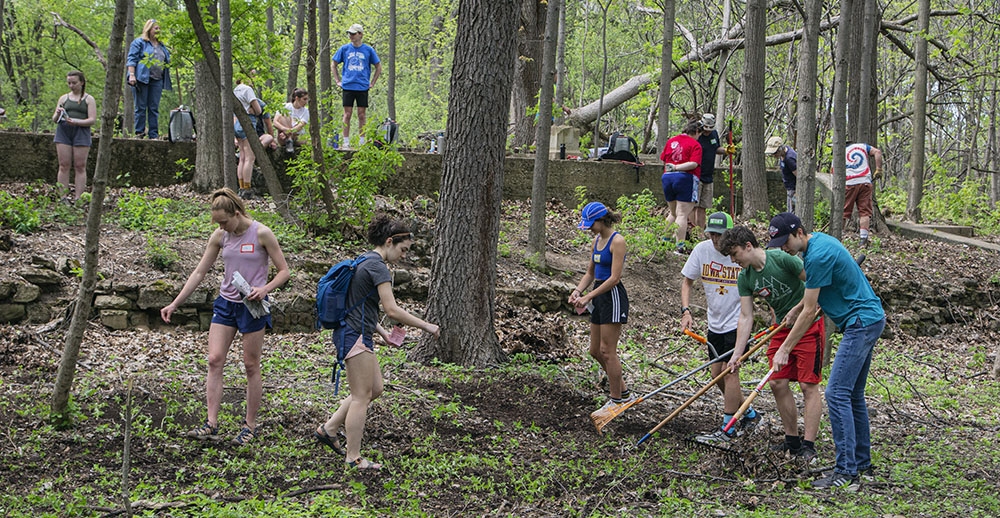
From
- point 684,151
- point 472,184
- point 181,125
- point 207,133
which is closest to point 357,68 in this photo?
point 207,133

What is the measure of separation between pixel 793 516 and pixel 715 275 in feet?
7.30

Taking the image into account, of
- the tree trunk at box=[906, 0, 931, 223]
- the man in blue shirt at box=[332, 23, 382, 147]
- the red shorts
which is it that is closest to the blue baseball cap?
the red shorts

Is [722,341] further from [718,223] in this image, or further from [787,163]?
[787,163]

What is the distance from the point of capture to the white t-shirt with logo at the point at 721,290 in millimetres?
6312

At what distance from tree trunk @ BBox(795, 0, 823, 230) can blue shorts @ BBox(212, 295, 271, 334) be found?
5.30 meters

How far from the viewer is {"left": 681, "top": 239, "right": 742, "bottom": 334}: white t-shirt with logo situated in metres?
6.31

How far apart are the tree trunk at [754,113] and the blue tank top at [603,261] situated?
856cm

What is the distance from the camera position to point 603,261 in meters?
6.50

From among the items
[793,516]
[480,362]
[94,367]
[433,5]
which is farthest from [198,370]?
[433,5]

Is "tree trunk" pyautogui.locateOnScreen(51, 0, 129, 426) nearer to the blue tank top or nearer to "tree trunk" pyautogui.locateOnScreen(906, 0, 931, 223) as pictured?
the blue tank top

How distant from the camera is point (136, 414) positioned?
Answer: 18.1 ft

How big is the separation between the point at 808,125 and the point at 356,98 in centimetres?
→ 756

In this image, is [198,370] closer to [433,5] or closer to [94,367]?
[94,367]

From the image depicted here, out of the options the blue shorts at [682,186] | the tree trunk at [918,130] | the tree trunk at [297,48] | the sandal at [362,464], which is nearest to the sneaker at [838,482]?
the sandal at [362,464]
